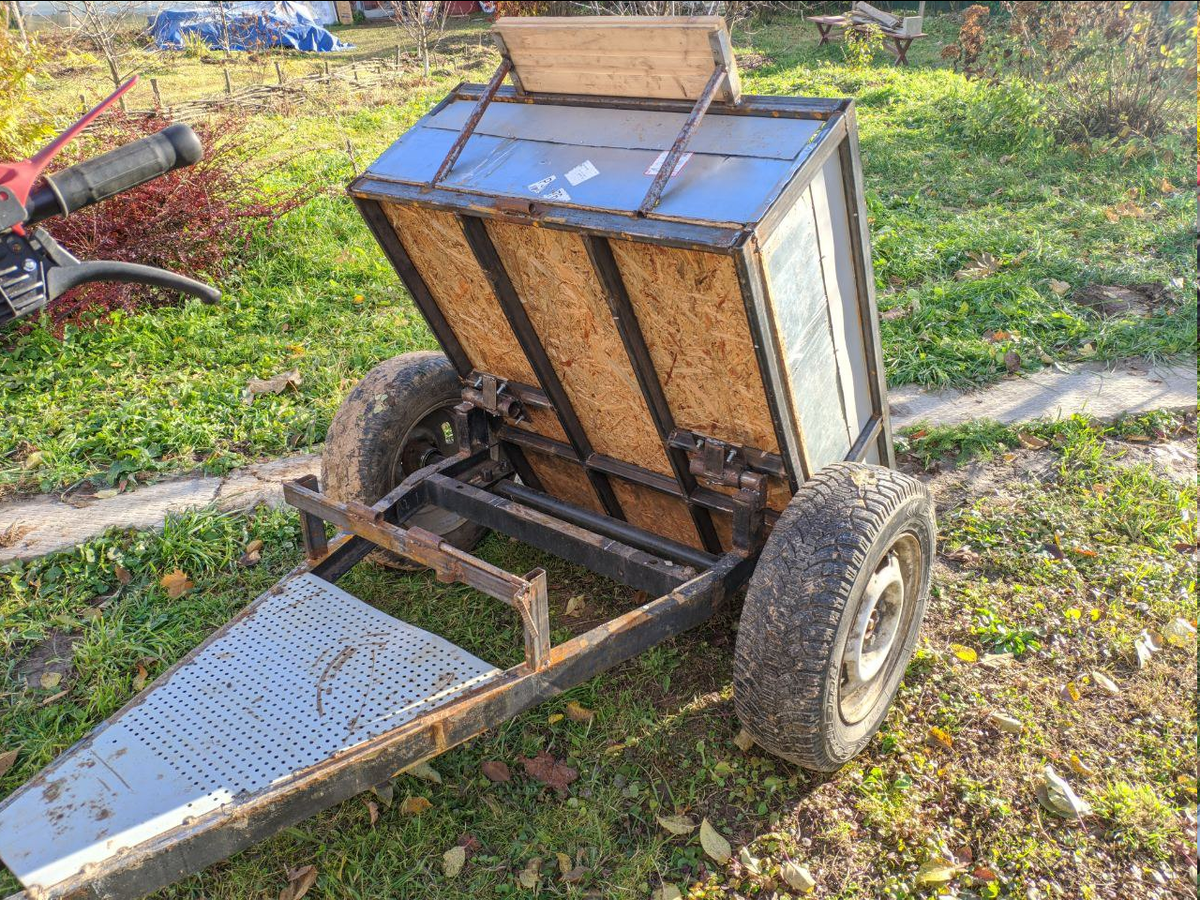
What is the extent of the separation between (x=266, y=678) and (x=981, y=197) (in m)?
8.18

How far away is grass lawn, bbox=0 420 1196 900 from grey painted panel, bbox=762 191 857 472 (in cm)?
109

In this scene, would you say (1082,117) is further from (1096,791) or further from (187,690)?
(187,690)

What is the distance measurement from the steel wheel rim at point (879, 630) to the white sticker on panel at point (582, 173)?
155 centimetres

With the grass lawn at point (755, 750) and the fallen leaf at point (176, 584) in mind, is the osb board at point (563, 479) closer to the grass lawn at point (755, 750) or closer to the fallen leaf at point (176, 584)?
the grass lawn at point (755, 750)

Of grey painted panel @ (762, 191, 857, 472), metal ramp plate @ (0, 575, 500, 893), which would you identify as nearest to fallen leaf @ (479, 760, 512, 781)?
metal ramp plate @ (0, 575, 500, 893)

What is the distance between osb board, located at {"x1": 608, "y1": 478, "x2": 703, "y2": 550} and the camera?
3.90 metres

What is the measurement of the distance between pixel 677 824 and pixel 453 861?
29.6 inches

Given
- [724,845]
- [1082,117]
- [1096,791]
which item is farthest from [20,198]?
[1082,117]

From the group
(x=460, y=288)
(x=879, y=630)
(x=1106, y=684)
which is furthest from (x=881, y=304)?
(x=460, y=288)

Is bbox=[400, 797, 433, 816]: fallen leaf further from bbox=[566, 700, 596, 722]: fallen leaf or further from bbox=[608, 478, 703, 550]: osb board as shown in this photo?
bbox=[608, 478, 703, 550]: osb board

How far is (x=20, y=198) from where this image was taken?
1.83m

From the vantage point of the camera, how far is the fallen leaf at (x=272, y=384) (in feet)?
19.8

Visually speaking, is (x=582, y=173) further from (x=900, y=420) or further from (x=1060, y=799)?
(x=900, y=420)

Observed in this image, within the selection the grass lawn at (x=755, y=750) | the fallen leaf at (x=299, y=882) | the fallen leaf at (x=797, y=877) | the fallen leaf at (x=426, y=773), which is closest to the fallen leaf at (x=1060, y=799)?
the grass lawn at (x=755, y=750)
